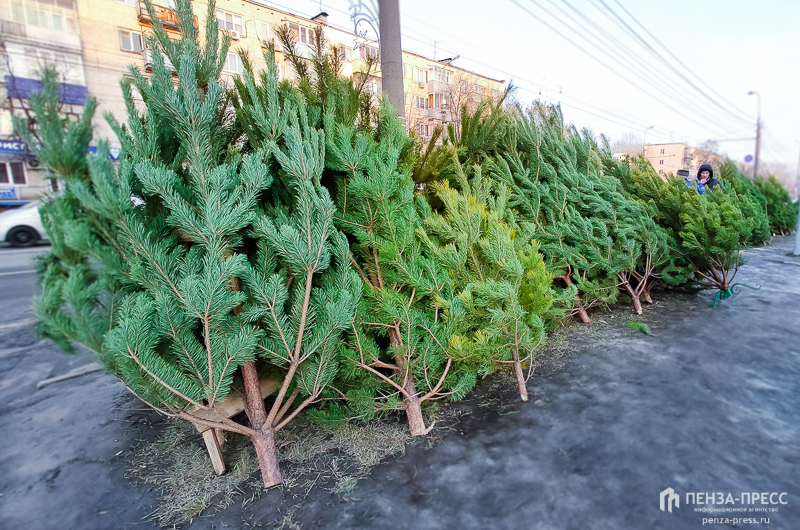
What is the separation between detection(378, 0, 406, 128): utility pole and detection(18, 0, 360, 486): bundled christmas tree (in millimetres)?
1487

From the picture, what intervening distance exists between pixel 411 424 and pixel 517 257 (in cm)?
123

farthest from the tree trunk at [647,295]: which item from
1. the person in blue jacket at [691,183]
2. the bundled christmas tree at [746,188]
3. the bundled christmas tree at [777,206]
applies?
the bundled christmas tree at [777,206]

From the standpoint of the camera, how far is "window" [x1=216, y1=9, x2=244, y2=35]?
2.17 metres

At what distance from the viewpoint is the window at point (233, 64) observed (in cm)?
212

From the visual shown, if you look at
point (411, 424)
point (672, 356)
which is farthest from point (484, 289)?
point (672, 356)

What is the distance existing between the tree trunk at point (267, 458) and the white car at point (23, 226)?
4.15 feet

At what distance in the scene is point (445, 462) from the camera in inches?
82.5

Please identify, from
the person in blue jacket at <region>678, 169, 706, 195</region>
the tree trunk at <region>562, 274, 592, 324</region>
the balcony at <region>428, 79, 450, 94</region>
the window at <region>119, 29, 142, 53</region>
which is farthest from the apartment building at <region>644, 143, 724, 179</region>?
the balcony at <region>428, 79, 450, 94</region>

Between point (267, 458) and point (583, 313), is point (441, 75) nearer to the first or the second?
point (583, 313)

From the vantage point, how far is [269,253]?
1.90 metres

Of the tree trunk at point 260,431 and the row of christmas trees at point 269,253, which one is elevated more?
the row of christmas trees at point 269,253

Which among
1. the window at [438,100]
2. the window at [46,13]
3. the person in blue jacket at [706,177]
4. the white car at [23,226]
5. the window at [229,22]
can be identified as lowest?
the white car at [23,226]

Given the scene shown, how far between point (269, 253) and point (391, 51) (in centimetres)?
237

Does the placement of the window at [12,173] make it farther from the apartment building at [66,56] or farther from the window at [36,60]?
the window at [36,60]
